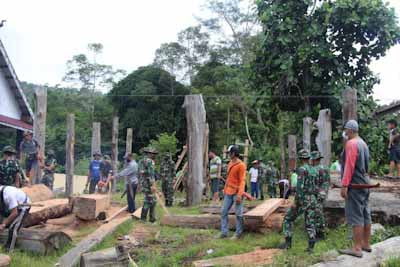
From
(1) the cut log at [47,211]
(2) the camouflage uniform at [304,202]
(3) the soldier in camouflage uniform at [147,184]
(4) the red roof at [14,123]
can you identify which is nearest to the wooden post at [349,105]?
(2) the camouflage uniform at [304,202]

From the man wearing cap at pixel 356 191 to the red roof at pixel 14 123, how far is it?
15.3m

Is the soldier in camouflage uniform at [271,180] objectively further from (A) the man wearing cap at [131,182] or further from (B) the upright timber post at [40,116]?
(B) the upright timber post at [40,116]

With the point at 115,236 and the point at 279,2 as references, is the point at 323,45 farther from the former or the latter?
the point at 115,236

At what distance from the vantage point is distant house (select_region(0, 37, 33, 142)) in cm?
2003

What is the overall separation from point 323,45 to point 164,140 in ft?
41.7

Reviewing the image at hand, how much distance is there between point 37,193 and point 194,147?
4736 mm

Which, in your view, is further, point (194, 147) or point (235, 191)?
point (194, 147)

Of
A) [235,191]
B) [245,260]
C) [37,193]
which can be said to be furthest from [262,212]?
[37,193]

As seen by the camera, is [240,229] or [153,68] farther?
[153,68]

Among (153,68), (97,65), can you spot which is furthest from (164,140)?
(97,65)

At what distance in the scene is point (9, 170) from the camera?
30.8 feet

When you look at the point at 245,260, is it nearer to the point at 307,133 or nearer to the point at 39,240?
the point at 39,240

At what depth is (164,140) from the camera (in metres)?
26.8

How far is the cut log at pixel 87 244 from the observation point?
812 cm
